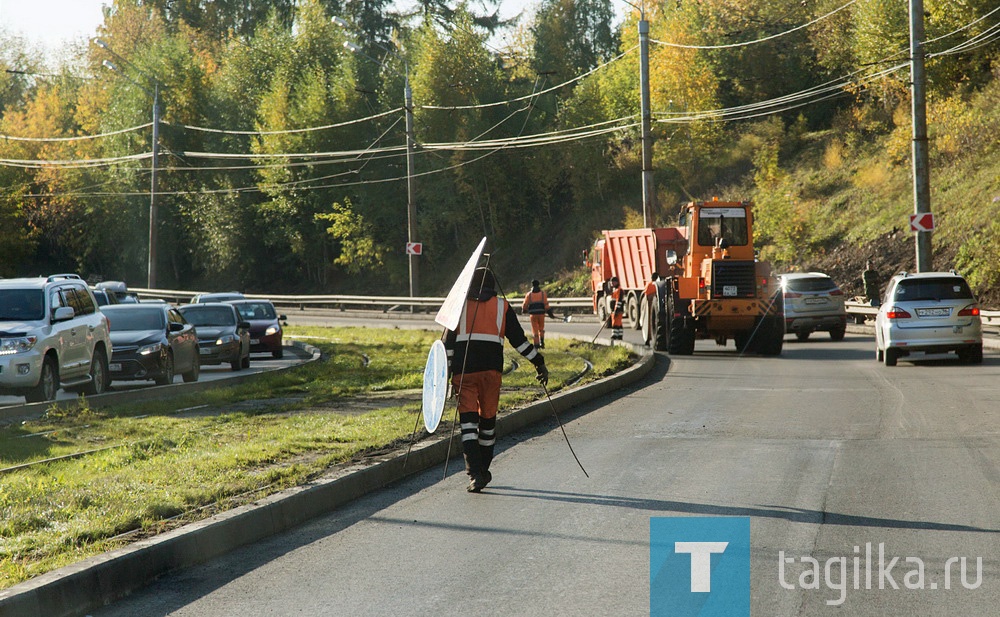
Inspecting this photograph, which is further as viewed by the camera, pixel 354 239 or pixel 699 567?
pixel 354 239

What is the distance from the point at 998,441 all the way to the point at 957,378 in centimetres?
780

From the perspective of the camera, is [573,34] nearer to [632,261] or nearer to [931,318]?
[632,261]

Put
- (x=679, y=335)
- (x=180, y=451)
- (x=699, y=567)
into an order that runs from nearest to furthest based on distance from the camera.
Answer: (x=699, y=567) → (x=180, y=451) → (x=679, y=335)

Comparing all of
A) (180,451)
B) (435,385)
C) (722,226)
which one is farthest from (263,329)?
(435,385)

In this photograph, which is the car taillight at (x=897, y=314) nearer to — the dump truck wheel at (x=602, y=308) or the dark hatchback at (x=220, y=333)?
the dark hatchback at (x=220, y=333)

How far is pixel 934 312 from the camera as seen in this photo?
2183 centimetres

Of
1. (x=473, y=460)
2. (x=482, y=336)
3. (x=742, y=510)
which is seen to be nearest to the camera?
(x=742, y=510)

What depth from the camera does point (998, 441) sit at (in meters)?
11.6

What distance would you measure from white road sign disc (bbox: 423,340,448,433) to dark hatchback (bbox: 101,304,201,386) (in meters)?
12.2

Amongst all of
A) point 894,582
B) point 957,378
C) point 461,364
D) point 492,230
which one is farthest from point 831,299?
point 492,230

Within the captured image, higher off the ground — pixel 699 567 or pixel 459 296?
pixel 459 296

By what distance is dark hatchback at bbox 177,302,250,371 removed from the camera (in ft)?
85.4

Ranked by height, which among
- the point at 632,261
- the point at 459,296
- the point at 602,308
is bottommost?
the point at 602,308

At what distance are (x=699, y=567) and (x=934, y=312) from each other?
16.7 meters
